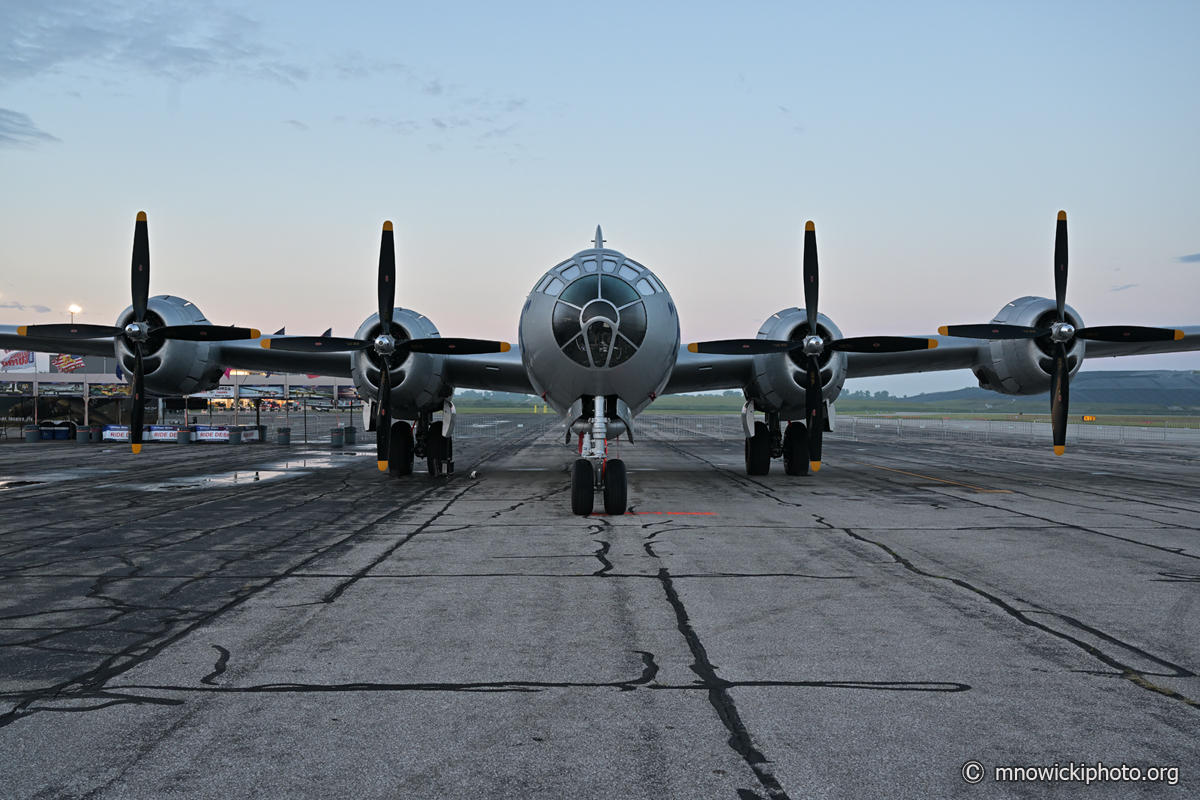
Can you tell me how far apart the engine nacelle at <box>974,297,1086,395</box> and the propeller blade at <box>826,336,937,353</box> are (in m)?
2.64

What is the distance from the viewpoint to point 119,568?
8.91 meters

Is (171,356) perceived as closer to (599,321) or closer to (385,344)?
(385,344)

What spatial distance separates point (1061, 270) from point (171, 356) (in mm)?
21590

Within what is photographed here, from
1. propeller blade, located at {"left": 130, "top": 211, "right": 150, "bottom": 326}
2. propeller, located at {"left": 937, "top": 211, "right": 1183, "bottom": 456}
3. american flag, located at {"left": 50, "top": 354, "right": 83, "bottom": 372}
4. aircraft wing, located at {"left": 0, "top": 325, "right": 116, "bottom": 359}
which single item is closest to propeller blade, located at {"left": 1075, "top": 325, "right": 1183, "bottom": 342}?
propeller, located at {"left": 937, "top": 211, "right": 1183, "bottom": 456}

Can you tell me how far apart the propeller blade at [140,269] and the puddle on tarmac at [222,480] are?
13.1 ft

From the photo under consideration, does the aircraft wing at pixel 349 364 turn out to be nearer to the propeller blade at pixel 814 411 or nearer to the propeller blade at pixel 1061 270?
the propeller blade at pixel 814 411

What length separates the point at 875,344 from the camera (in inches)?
713

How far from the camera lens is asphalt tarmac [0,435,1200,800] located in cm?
391

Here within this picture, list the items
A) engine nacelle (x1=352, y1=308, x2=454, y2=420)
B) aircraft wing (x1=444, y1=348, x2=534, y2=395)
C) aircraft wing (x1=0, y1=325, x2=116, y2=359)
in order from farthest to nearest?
aircraft wing (x1=444, y1=348, x2=534, y2=395)
engine nacelle (x1=352, y1=308, x2=454, y2=420)
aircraft wing (x1=0, y1=325, x2=116, y2=359)

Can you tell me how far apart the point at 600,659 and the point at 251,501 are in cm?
1204

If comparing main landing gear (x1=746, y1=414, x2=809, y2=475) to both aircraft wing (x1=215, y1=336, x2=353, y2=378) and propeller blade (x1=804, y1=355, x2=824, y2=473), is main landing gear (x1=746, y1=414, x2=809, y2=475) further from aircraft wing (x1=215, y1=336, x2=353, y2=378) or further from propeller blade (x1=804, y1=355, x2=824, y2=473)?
aircraft wing (x1=215, y1=336, x2=353, y2=378)

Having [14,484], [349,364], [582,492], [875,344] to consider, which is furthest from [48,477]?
[875,344]

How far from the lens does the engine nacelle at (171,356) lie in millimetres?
18047

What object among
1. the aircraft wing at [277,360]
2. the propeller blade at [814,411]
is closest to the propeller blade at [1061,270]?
the propeller blade at [814,411]
